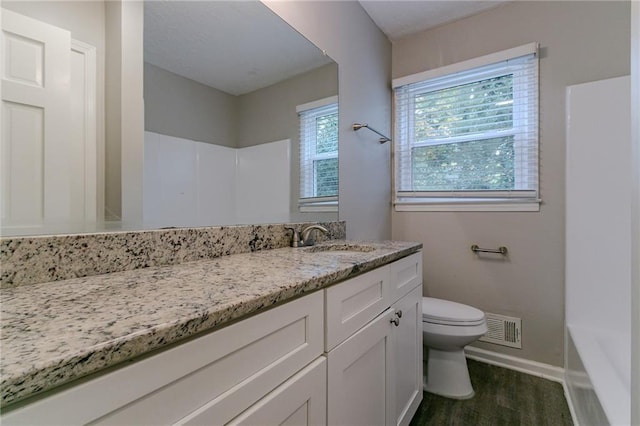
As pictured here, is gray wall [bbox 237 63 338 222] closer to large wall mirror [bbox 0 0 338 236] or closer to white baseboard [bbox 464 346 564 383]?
large wall mirror [bbox 0 0 338 236]

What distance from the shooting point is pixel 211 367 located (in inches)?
19.8

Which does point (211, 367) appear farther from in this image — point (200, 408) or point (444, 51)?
point (444, 51)

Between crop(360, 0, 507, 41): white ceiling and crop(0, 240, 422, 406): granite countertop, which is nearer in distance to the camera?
crop(0, 240, 422, 406): granite countertop

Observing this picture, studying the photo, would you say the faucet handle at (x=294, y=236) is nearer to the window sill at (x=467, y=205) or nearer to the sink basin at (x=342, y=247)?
the sink basin at (x=342, y=247)

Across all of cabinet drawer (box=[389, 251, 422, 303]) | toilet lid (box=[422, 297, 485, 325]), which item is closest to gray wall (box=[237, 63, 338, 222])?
cabinet drawer (box=[389, 251, 422, 303])

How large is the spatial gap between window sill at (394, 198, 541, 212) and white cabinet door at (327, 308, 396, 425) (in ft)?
4.27

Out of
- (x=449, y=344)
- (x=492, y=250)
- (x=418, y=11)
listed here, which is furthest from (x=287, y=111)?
(x=492, y=250)

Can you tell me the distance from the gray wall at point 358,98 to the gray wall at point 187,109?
1.98 feet

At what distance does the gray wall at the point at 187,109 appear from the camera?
37.0 inches

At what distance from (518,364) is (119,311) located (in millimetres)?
2307

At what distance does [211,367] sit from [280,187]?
104 centimetres

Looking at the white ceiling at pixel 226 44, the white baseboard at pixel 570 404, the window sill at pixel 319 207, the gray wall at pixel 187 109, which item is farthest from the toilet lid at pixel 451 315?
the white ceiling at pixel 226 44

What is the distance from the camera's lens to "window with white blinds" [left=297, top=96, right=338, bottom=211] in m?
1.61

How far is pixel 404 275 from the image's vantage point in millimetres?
1310
